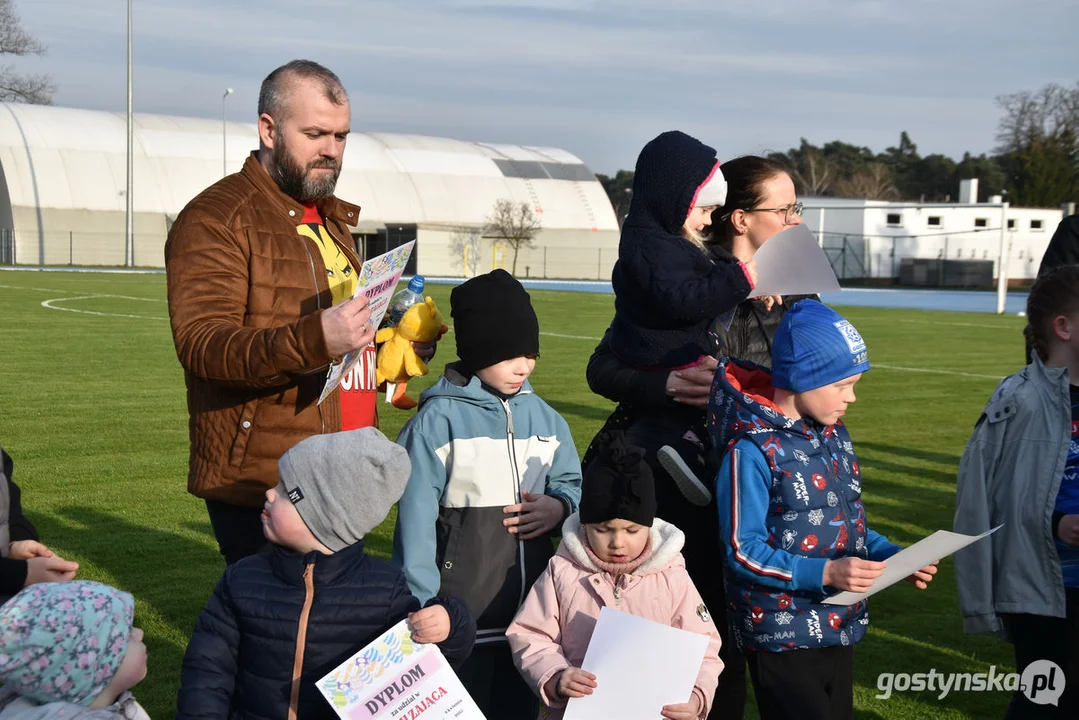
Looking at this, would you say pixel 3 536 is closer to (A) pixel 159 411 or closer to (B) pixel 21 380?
(A) pixel 159 411

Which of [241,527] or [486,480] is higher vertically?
[486,480]

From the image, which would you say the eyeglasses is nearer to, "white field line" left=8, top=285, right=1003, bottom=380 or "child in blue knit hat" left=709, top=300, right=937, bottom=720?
"child in blue knit hat" left=709, top=300, right=937, bottom=720

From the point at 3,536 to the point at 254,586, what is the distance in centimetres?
81

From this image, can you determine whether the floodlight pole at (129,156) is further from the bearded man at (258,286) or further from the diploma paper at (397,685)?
the diploma paper at (397,685)

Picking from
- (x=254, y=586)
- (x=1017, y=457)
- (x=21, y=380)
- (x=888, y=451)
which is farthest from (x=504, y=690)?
(x=21, y=380)

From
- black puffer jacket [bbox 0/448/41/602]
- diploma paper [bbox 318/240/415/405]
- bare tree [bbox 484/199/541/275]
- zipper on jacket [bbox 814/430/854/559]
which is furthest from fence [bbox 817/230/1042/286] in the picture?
black puffer jacket [bbox 0/448/41/602]

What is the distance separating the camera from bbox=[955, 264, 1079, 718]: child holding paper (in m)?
3.55

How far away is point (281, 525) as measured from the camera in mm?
2658

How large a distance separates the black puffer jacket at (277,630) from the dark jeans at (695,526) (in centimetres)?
101

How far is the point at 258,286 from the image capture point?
325cm

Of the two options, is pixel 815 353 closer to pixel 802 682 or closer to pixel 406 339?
pixel 802 682

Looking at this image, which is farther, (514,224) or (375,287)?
(514,224)

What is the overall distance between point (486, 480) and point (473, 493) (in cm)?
5

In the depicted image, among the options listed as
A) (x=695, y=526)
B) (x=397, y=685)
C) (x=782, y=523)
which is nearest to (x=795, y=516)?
(x=782, y=523)
